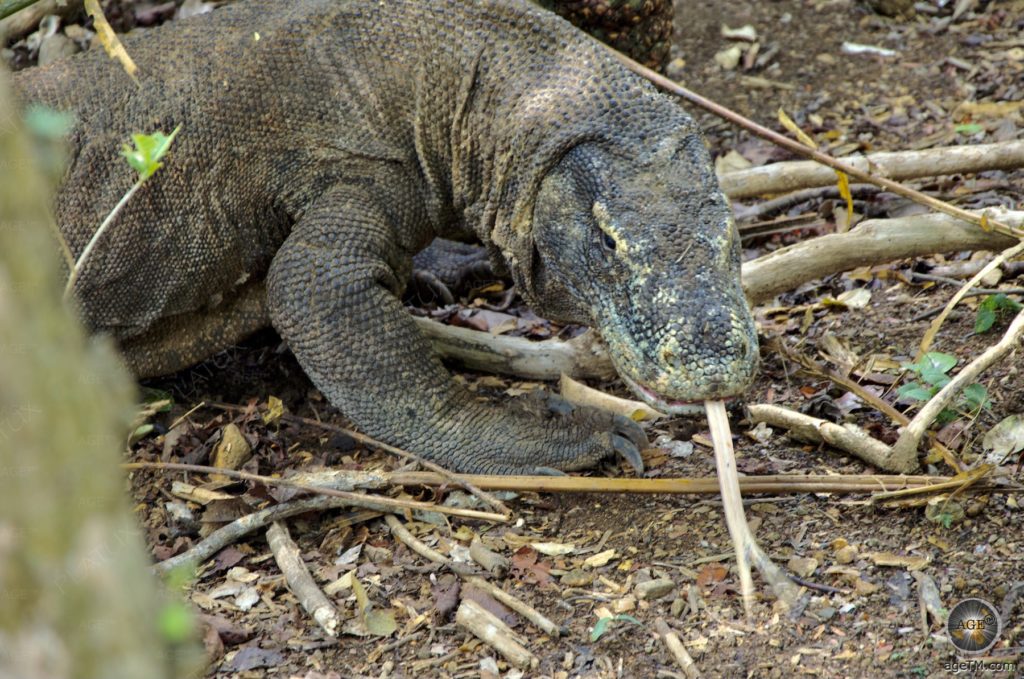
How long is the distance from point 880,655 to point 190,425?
2975mm

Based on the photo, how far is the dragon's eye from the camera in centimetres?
363

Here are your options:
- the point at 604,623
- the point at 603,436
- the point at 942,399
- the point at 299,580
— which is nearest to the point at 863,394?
the point at 942,399

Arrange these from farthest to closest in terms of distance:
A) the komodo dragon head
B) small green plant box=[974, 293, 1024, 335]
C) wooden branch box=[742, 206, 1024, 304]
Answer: wooden branch box=[742, 206, 1024, 304] → small green plant box=[974, 293, 1024, 335] → the komodo dragon head

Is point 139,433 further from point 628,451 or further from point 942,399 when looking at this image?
point 942,399

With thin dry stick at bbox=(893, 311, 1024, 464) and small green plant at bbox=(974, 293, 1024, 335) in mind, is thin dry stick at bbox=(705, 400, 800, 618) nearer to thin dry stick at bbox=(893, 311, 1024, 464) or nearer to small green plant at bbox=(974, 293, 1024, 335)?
thin dry stick at bbox=(893, 311, 1024, 464)

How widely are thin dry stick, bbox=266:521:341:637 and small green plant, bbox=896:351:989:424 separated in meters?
2.00

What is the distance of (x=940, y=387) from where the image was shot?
147 inches

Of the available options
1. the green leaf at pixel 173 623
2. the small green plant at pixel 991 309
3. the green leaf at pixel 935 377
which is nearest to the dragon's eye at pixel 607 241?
the green leaf at pixel 935 377

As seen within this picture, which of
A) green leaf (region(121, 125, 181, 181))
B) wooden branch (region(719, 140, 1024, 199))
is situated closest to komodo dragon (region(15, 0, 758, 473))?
wooden branch (region(719, 140, 1024, 199))

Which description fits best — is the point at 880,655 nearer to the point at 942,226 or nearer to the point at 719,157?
the point at 942,226

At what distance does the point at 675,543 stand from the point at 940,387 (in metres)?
1.06

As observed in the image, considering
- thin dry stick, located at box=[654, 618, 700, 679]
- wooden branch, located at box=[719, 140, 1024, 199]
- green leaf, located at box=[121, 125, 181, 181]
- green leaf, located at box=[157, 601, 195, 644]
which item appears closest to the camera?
green leaf, located at box=[157, 601, 195, 644]

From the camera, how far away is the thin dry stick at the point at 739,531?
2997 millimetres

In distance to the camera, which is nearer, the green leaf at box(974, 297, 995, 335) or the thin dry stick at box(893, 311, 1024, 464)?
the thin dry stick at box(893, 311, 1024, 464)
